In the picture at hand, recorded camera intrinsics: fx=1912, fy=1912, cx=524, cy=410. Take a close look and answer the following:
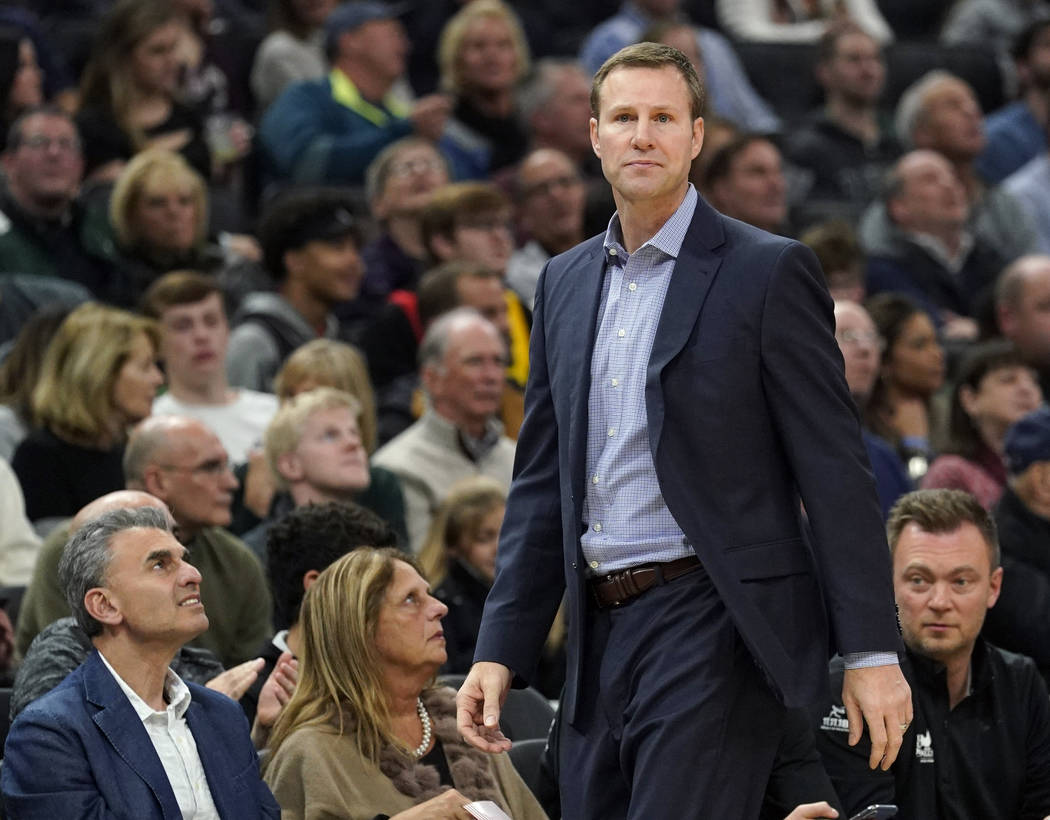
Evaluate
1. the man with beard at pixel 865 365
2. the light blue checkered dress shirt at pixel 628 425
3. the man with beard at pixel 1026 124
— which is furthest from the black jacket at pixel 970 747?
the man with beard at pixel 1026 124

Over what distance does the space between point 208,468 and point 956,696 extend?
6.93 feet

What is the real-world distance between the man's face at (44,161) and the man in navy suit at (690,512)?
4.46m

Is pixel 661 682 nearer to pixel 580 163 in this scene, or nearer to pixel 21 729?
pixel 21 729

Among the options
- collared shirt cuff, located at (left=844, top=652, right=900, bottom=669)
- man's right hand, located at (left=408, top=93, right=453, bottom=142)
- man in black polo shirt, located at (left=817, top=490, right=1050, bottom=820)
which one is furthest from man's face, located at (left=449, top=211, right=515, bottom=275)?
collared shirt cuff, located at (left=844, top=652, right=900, bottom=669)

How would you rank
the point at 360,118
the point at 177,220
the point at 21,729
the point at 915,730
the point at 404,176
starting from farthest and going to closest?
1. the point at 360,118
2. the point at 404,176
3. the point at 177,220
4. the point at 915,730
5. the point at 21,729

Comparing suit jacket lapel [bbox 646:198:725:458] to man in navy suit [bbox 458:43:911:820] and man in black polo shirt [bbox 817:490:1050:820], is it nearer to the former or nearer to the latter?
man in navy suit [bbox 458:43:911:820]

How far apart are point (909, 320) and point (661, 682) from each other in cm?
450

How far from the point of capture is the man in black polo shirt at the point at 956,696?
3928 mm

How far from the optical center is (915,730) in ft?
12.9

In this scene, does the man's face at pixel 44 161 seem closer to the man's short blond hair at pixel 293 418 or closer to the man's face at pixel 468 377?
the man's face at pixel 468 377

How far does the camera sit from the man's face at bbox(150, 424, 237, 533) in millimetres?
5059

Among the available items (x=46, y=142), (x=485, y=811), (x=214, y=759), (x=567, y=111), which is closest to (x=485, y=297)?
(x=46, y=142)

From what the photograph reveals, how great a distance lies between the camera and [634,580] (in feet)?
9.31

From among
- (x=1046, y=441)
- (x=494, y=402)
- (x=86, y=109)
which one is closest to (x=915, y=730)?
(x=1046, y=441)
